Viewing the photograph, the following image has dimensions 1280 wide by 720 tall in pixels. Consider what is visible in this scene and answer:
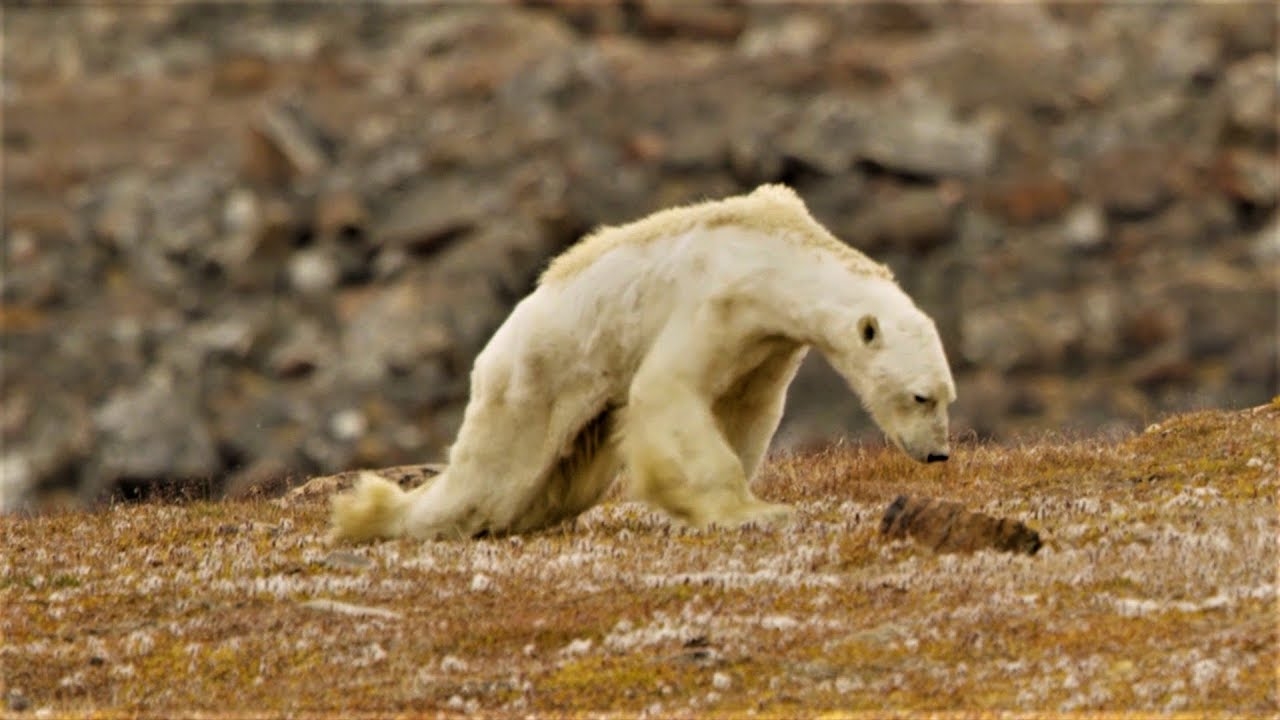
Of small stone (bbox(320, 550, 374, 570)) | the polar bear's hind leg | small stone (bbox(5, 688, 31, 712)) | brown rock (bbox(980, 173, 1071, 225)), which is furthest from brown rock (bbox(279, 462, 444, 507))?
brown rock (bbox(980, 173, 1071, 225))

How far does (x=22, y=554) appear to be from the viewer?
21.1 meters

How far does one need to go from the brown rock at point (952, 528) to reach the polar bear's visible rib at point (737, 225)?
2337 mm

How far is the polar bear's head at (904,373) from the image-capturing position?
1980 centimetres

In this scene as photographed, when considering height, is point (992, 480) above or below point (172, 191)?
above

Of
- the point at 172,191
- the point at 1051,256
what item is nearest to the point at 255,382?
the point at 172,191

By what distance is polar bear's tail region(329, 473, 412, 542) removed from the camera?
69.2 feet

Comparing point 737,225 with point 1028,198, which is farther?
point 1028,198

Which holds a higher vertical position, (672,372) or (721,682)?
(672,372)

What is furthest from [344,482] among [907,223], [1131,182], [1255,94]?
[1255,94]

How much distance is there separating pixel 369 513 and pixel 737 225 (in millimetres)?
4017

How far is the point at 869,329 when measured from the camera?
1986 centimetres

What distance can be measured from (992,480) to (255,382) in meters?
75.7

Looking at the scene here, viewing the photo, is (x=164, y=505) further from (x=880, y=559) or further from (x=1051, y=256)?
(x=1051, y=256)

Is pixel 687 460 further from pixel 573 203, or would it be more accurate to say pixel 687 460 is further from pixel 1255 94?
pixel 1255 94
